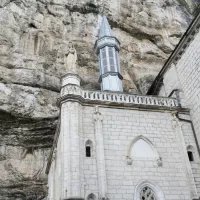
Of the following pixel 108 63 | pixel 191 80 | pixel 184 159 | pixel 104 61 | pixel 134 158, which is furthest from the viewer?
pixel 104 61

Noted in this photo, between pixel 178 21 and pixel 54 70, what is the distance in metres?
11.4

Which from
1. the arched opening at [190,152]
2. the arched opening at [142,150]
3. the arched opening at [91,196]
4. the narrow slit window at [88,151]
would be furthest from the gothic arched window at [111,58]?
the arched opening at [91,196]

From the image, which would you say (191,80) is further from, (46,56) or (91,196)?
(46,56)

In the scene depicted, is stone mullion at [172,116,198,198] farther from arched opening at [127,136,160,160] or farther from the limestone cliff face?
the limestone cliff face

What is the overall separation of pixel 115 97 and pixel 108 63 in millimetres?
4019

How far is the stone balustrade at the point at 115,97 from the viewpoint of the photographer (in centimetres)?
1302

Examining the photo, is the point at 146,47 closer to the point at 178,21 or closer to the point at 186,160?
the point at 178,21

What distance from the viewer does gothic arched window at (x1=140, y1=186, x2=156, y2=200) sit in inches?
469

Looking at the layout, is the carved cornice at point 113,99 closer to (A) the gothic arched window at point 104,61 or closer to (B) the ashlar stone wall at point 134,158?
(B) the ashlar stone wall at point 134,158

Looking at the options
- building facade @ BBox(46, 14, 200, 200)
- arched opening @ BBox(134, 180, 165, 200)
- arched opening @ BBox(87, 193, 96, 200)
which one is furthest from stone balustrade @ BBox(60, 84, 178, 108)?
arched opening @ BBox(87, 193, 96, 200)

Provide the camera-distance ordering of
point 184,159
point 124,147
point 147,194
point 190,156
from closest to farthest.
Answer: point 147,194
point 124,147
point 184,159
point 190,156

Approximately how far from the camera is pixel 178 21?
2703cm

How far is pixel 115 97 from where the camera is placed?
1377cm

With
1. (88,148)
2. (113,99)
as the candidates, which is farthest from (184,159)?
(88,148)
